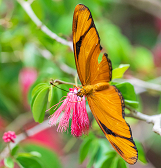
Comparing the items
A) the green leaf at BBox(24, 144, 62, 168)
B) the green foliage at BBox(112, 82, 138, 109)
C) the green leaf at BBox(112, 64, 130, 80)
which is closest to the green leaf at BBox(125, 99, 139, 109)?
the green foliage at BBox(112, 82, 138, 109)

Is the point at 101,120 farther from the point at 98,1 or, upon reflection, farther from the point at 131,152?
the point at 98,1

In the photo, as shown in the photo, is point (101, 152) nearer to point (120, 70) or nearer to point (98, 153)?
point (98, 153)

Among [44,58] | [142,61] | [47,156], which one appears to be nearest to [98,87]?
[47,156]

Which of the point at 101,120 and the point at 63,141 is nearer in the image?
the point at 101,120

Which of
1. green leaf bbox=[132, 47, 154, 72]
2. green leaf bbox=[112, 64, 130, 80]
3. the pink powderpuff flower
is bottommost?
green leaf bbox=[112, 64, 130, 80]

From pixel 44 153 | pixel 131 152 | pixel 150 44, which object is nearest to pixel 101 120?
pixel 131 152

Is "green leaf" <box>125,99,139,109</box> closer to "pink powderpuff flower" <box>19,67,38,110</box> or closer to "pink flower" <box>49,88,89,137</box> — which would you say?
"pink flower" <box>49,88,89,137</box>
